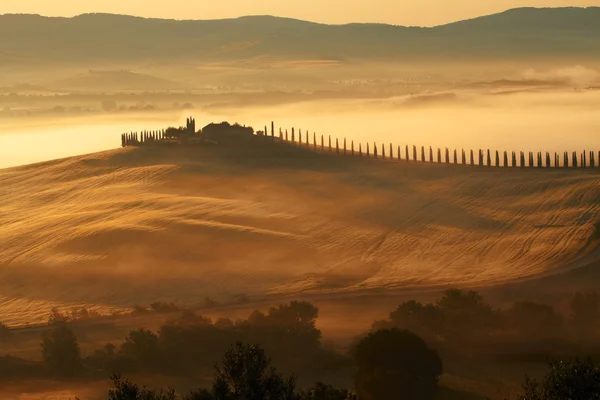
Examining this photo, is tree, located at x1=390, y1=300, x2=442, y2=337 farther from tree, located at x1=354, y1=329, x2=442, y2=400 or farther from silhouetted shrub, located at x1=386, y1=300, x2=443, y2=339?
tree, located at x1=354, y1=329, x2=442, y2=400

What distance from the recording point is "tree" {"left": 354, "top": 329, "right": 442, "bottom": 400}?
130 feet

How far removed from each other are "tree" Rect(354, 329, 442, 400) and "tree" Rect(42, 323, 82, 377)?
9608mm

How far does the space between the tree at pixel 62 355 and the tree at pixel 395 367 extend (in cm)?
961

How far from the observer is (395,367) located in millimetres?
40500

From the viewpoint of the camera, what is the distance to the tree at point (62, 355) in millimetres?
44188

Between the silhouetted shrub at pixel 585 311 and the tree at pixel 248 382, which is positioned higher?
the tree at pixel 248 382

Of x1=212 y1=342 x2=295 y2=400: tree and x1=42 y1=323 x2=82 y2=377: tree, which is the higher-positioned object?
x1=212 y1=342 x2=295 y2=400: tree

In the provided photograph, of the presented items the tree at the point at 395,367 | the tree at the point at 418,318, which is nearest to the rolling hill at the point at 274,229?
the tree at the point at 418,318

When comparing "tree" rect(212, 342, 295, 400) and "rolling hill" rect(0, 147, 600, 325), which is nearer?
"tree" rect(212, 342, 295, 400)

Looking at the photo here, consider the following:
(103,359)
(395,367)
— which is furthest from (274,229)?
(395,367)

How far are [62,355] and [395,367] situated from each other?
11.7 m

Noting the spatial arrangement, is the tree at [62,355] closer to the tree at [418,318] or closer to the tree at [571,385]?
the tree at [418,318]

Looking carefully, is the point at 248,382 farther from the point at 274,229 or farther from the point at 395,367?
the point at 274,229

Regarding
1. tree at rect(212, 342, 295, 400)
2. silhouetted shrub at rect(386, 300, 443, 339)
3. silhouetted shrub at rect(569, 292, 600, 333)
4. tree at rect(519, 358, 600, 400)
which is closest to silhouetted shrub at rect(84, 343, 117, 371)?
silhouetted shrub at rect(386, 300, 443, 339)
